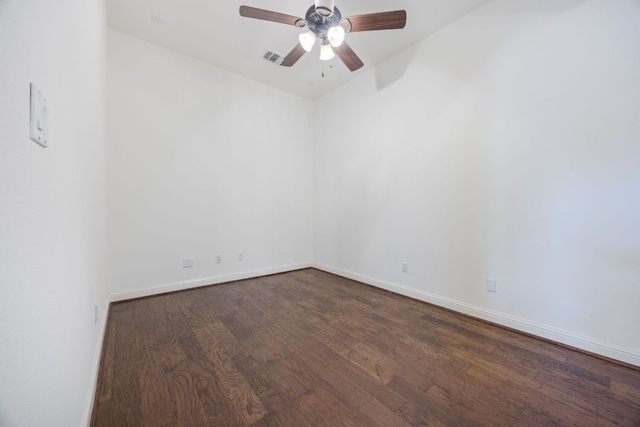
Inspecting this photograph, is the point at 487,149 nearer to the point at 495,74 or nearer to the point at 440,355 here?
the point at 495,74

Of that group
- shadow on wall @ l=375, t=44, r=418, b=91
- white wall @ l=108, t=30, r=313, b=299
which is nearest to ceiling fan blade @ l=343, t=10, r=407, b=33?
shadow on wall @ l=375, t=44, r=418, b=91

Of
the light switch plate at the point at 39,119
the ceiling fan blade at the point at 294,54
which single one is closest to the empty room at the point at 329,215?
the light switch plate at the point at 39,119

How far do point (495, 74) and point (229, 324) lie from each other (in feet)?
11.2

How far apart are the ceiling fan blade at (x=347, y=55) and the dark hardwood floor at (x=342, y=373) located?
2.57m

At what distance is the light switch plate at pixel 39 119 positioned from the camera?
1.91ft

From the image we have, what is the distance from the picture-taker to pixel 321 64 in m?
3.30

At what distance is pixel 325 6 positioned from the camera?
1.87 meters

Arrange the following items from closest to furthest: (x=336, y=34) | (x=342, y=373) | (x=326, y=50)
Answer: (x=342, y=373), (x=336, y=34), (x=326, y=50)

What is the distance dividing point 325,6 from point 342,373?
265 cm

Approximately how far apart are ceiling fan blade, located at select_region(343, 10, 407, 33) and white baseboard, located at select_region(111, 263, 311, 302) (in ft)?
10.7

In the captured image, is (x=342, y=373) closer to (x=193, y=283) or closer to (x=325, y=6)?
(x=193, y=283)

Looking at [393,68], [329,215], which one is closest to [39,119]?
[393,68]

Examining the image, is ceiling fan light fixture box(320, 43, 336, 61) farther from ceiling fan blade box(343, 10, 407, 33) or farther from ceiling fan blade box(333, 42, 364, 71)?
ceiling fan blade box(343, 10, 407, 33)

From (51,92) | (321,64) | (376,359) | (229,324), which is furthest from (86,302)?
(321,64)
